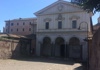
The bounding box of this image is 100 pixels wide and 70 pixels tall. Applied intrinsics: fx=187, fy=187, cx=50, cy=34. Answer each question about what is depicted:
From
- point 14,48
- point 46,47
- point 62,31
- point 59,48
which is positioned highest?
point 62,31

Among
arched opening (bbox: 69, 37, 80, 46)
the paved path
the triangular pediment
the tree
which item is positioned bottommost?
the paved path

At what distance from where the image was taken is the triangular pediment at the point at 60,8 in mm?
35584

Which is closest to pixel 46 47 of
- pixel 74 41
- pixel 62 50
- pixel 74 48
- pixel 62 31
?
pixel 62 50

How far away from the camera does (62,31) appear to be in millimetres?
36031

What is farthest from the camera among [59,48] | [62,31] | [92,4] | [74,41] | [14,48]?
[59,48]

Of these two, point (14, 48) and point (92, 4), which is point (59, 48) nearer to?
point (14, 48)

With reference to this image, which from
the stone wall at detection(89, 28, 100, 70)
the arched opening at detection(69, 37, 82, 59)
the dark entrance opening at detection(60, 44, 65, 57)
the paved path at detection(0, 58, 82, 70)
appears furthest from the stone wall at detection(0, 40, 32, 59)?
the stone wall at detection(89, 28, 100, 70)

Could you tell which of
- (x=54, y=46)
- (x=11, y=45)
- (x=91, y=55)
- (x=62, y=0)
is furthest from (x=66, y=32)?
(x=91, y=55)

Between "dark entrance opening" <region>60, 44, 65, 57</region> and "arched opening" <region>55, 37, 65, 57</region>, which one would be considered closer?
"arched opening" <region>55, 37, 65, 57</region>

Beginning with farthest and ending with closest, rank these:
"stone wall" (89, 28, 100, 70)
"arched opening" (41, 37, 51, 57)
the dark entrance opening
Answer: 1. "arched opening" (41, 37, 51, 57)
2. the dark entrance opening
3. "stone wall" (89, 28, 100, 70)

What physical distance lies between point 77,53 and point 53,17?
858 centimetres

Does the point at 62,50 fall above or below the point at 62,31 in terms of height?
below

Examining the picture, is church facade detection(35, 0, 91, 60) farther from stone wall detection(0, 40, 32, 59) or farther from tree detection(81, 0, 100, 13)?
tree detection(81, 0, 100, 13)

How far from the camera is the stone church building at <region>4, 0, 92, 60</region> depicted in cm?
3431
